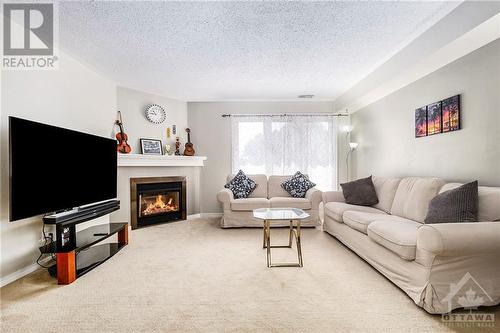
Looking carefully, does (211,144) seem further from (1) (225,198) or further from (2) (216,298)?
(2) (216,298)

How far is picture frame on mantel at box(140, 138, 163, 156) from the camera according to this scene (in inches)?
182

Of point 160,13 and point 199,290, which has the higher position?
point 160,13

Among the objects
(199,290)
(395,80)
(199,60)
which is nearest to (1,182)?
(199,290)

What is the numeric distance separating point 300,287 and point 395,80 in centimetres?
291

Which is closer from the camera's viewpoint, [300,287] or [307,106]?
[300,287]

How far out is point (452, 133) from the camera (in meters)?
2.82

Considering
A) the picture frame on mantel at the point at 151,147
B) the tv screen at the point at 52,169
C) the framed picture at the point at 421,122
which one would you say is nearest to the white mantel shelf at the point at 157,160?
the picture frame on mantel at the point at 151,147

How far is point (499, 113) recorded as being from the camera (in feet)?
7.53

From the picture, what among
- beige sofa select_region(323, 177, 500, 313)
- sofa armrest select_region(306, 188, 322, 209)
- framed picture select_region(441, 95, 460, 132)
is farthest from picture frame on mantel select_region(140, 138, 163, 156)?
framed picture select_region(441, 95, 460, 132)

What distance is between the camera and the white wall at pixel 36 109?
2.33 meters

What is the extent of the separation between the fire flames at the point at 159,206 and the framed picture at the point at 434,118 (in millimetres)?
4369

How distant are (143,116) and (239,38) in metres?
2.74

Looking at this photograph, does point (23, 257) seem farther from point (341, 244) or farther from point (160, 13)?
point (341, 244)

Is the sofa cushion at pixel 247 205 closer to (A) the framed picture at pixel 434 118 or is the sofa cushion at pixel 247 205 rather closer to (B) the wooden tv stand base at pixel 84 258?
(B) the wooden tv stand base at pixel 84 258
